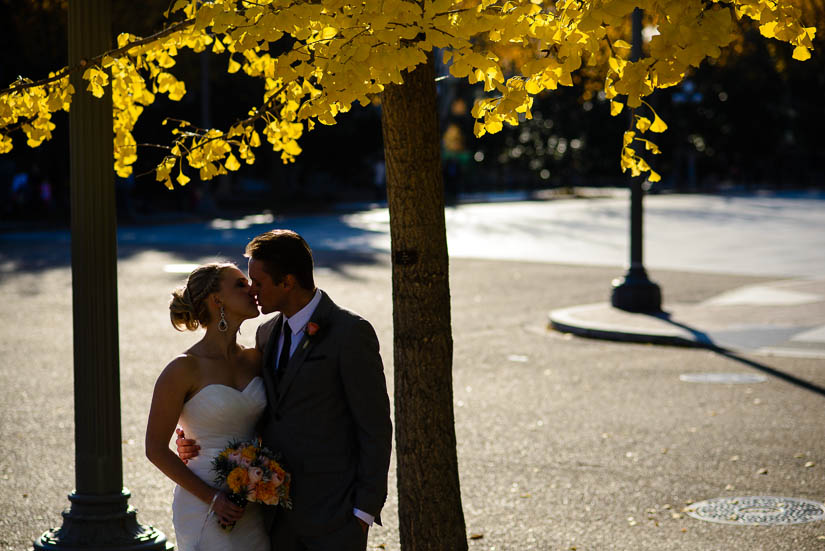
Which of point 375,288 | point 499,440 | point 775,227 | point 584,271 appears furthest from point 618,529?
point 775,227

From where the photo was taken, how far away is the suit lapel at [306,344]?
3951 millimetres

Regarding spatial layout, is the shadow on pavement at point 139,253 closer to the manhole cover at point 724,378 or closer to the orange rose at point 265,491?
the manhole cover at point 724,378

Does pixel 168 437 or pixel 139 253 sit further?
pixel 139 253

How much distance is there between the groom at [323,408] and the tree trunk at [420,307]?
0.50 metres

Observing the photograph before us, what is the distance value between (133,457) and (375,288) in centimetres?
1074

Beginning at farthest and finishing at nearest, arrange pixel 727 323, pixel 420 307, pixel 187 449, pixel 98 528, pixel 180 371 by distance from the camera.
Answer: pixel 727 323
pixel 98 528
pixel 420 307
pixel 187 449
pixel 180 371

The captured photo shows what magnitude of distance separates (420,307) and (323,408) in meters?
0.68

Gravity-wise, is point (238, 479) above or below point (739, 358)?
above

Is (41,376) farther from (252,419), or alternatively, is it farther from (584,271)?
(584,271)

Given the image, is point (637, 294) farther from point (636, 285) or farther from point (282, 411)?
point (282, 411)

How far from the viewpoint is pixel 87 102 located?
505cm

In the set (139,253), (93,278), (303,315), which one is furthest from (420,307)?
(139,253)

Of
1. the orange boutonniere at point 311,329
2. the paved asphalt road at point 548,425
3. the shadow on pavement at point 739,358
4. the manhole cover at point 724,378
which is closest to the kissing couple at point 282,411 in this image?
the orange boutonniere at point 311,329

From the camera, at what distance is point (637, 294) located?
15.7 meters
